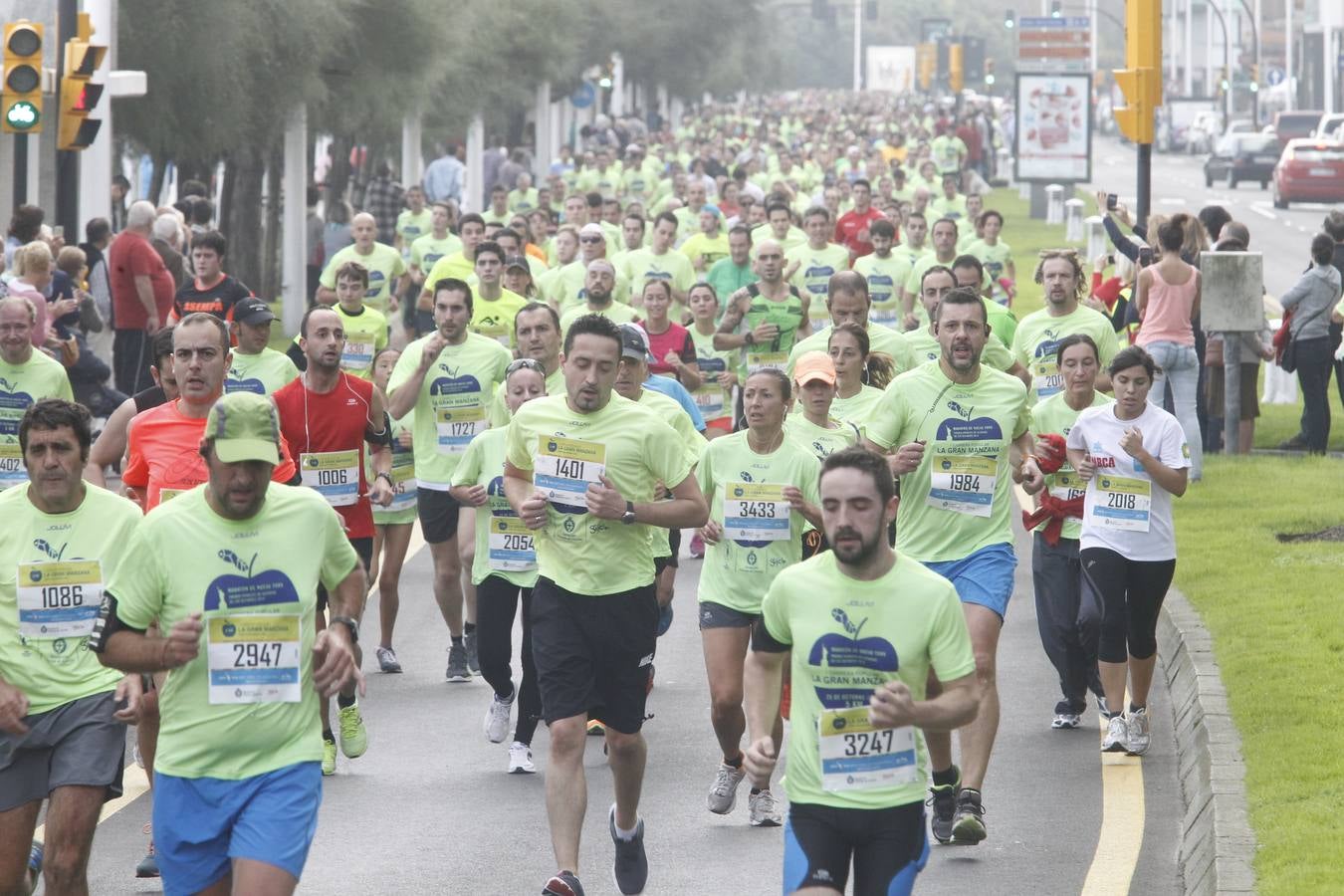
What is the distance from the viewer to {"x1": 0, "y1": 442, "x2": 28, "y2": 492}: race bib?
1076 centimetres

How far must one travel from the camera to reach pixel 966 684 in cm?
596

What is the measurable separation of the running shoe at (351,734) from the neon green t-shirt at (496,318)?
575cm

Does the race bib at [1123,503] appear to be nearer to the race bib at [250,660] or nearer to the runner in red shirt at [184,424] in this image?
the runner in red shirt at [184,424]

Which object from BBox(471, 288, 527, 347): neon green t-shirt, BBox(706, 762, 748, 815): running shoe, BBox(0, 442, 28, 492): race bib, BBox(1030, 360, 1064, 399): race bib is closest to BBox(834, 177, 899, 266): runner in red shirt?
BBox(471, 288, 527, 347): neon green t-shirt

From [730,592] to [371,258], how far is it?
1144 centimetres

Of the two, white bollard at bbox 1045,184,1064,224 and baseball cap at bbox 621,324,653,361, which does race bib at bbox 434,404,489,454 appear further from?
white bollard at bbox 1045,184,1064,224

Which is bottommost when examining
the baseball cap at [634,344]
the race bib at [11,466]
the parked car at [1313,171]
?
the race bib at [11,466]

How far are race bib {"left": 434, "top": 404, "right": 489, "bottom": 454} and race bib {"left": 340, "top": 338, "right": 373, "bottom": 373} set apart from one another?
2.25 metres

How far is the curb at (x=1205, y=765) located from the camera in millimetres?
7552

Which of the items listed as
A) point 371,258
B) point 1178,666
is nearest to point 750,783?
point 1178,666

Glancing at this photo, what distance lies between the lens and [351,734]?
9195mm

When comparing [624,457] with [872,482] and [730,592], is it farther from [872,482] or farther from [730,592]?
[872,482]

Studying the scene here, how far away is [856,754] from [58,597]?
239cm

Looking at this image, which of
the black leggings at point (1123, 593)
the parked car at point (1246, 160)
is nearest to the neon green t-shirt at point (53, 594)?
the black leggings at point (1123, 593)
